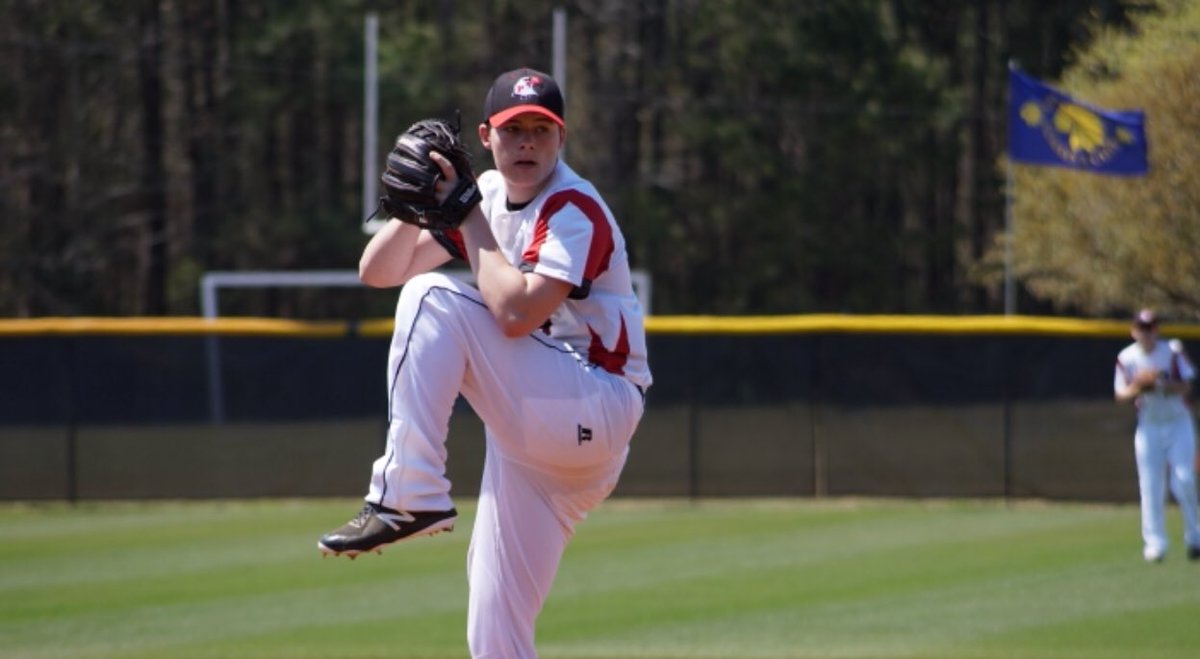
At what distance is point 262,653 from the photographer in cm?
935

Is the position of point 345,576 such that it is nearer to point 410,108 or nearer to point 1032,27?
point 410,108

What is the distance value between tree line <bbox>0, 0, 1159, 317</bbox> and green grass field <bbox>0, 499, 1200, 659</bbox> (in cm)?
2014

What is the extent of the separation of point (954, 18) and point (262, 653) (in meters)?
35.4

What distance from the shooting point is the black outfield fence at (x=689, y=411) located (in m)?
16.7

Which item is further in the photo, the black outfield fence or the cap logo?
the black outfield fence

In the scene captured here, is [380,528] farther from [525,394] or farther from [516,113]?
[516,113]

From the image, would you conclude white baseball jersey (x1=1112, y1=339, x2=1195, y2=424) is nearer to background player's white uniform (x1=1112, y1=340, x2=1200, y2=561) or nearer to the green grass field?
background player's white uniform (x1=1112, y1=340, x2=1200, y2=561)

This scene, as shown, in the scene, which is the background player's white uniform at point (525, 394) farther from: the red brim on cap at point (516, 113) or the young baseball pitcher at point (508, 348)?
the red brim on cap at point (516, 113)

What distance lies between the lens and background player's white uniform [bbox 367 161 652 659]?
469cm

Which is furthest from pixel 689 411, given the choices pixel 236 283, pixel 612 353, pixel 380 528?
pixel 380 528

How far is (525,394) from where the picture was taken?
479cm

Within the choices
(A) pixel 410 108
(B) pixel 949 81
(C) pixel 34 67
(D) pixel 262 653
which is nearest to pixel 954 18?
(B) pixel 949 81

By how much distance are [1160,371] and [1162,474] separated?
0.76 meters

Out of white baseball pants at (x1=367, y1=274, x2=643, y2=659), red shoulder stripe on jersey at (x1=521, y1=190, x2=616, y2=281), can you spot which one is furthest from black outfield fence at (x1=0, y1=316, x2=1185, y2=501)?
red shoulder stripe on jersey at (x1=521, y1=190, x2=616, y2=281)
